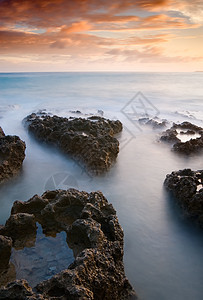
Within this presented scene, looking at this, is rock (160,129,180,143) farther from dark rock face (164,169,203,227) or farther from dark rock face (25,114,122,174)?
dark rock face (164,169,203,227)

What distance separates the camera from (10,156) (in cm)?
498

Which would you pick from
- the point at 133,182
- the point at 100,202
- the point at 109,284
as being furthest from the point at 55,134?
the point at 109,284

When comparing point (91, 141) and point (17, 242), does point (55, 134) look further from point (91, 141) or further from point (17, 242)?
point (17, 242)

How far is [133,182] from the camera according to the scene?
5039 mm

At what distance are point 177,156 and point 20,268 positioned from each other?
472 cm

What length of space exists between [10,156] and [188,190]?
3369 millimetres

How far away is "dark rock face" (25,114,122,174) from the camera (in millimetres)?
5302

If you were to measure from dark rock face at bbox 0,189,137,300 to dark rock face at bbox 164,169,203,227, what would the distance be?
1314 millimetres

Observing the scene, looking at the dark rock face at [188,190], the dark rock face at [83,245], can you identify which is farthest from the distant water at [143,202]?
the dark rock face at [83,245]

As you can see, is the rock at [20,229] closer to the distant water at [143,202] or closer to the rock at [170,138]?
the distant water at [143,202]

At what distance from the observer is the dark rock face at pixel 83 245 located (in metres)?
2.03

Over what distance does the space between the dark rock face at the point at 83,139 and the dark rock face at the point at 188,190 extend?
1465mm

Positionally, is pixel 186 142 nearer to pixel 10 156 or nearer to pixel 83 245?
pixel 10 156

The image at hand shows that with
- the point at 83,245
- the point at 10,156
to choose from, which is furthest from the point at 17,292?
the point at 10,156
